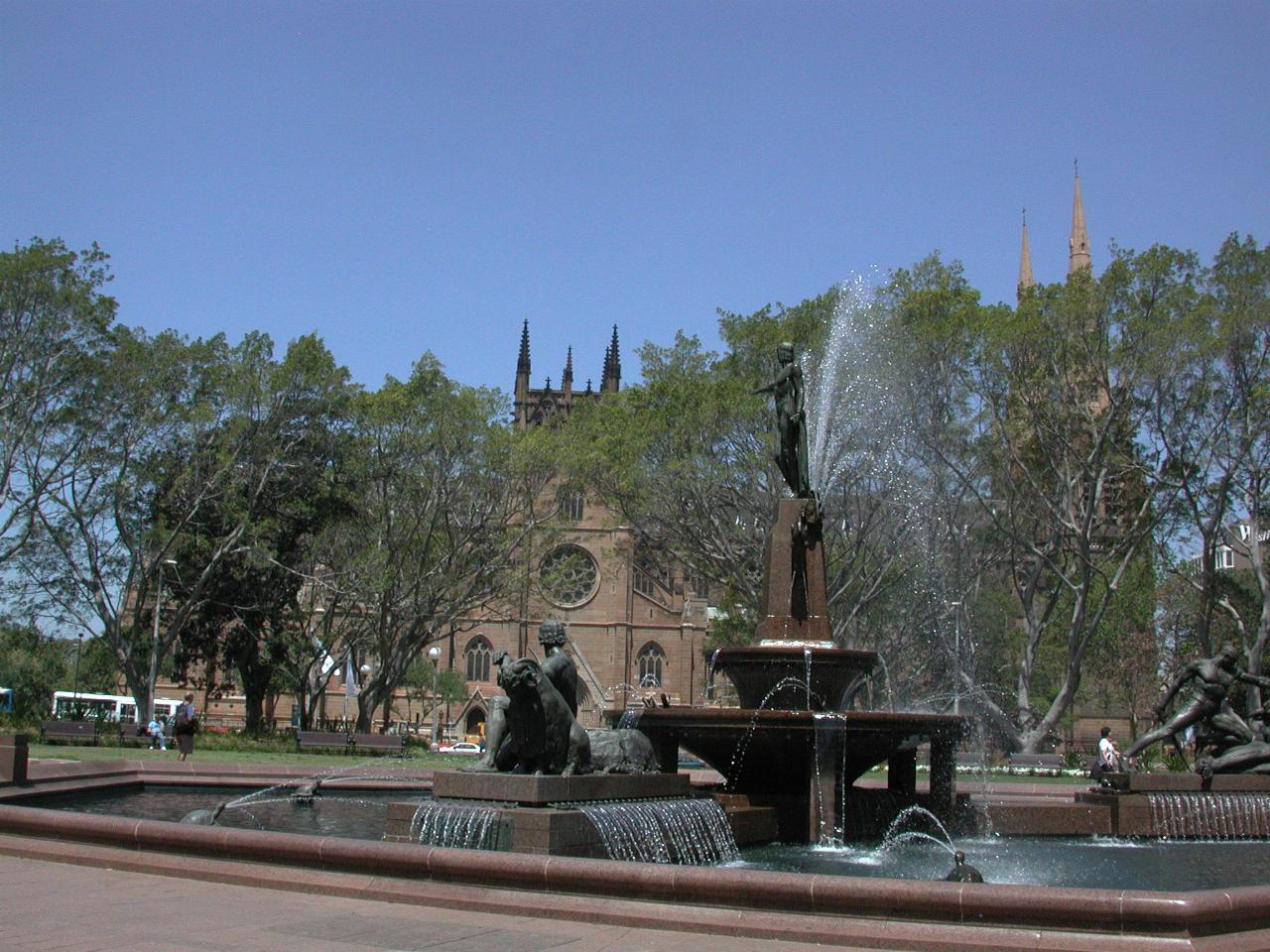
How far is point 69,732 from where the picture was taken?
31.1 meters

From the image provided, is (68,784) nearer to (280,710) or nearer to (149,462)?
(149,462)

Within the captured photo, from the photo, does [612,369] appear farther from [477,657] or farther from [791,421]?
[791,421]

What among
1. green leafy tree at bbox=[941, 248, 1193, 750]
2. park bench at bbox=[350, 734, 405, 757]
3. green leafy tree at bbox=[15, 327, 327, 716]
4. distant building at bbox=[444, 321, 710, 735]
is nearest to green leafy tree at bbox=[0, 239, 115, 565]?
green leafy tree at bbox=[15, 327, 327, 716]

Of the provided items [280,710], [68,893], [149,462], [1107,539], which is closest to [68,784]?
[68,893]

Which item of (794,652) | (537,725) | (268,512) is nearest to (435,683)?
(268,512)

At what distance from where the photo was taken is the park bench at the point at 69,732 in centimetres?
3088

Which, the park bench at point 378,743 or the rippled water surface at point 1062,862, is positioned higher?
the rippled water surface at point 1062,862

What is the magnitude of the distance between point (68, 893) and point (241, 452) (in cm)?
3313

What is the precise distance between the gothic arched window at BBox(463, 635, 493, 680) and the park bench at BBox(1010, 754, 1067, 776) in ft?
155

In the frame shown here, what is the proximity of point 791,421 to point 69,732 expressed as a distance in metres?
23.5

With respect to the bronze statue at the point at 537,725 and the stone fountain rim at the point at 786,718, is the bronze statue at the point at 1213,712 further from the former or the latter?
the bronze statue at the point at 537,725

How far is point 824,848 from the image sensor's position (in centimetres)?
1250

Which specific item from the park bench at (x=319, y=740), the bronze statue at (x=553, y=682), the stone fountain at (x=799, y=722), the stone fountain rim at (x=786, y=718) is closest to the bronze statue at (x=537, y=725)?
the bronze statue at (x=553, y=682)

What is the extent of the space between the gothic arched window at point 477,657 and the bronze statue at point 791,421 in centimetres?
6179
